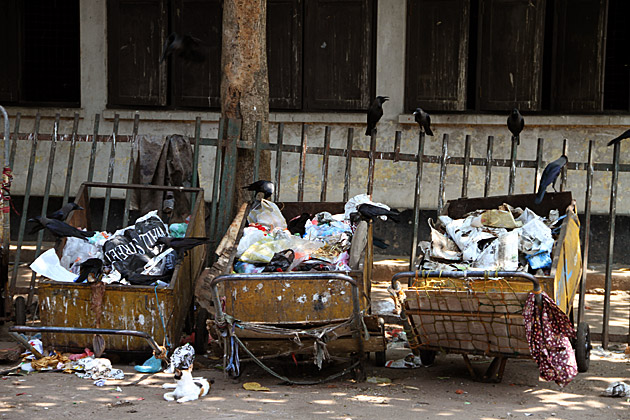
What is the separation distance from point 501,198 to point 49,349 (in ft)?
11.2

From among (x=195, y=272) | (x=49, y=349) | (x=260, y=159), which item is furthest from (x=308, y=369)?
(x=260, y=159)

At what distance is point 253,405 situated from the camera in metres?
4.70

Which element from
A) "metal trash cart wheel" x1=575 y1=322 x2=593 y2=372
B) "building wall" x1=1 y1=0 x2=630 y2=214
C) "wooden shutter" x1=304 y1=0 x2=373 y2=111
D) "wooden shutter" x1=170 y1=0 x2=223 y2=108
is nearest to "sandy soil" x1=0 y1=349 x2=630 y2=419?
"metal trash cart wheel" x1=575 y1=322 x2=593 y2=372

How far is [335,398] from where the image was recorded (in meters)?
4.87

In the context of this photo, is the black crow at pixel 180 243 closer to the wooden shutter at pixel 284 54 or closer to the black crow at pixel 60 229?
the black crow at pixel 60 229

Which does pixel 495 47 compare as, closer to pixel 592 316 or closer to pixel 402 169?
pixel 402 169

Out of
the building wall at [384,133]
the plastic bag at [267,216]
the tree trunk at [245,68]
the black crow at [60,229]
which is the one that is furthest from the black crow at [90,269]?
the building wall at [384,133]

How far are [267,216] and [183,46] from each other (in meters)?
2.98

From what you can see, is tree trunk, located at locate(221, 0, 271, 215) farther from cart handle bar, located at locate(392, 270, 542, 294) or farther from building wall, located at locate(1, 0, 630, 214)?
cart handle bar, located at locate(392, 270, 542, 294)

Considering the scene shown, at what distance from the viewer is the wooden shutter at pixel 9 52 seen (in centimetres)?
1048

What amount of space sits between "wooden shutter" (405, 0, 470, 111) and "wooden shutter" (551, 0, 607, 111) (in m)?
1.10

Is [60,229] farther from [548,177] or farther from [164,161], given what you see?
[548,177]

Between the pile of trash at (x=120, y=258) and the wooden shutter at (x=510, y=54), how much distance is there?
16.5ft

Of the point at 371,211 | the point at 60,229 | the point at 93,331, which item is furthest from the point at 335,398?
the point at 60,229
